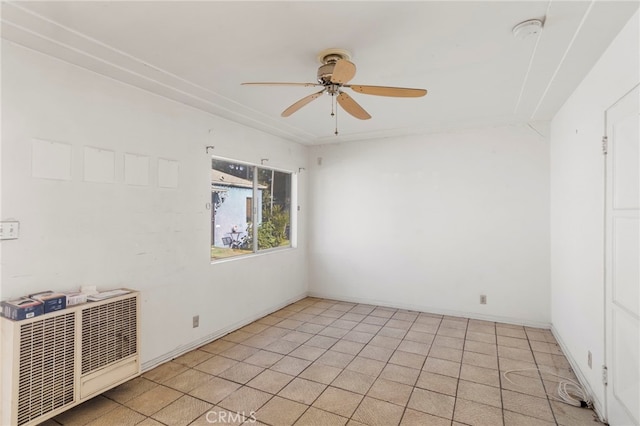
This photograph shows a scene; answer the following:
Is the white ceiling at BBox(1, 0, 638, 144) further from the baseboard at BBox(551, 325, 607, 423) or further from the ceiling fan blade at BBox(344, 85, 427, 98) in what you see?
the baseboard at BBox(551, 325, 607, 423)

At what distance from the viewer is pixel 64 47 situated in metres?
2.17

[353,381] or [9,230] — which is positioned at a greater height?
[9,230]

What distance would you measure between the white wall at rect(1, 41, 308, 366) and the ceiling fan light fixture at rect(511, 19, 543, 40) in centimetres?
287

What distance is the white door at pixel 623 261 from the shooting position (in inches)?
70.9

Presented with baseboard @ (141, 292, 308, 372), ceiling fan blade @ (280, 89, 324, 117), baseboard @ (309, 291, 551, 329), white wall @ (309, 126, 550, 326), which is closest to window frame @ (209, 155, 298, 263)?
white wall @ (309, 126, 550, 326)

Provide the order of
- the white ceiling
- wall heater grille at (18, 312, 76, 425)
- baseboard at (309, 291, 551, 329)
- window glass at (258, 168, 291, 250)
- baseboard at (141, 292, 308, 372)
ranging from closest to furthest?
the white ceiling, wall heater grille at (18, 312, 76, 425), baseboard at (141, 292, 308, 372), baseboard at (309, 291, 551, 329), window glass at (258, 168, 291, 250)

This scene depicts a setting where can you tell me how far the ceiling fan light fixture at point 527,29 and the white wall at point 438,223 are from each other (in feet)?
7.69

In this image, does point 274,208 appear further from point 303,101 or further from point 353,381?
point 353,381

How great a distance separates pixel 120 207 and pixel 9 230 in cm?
72

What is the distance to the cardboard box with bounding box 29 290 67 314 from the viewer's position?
2002 millimetres

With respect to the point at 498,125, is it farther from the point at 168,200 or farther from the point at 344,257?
the point at 168,200

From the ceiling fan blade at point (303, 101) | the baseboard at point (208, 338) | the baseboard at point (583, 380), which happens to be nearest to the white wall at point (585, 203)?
the baseboard at point (583, 380)

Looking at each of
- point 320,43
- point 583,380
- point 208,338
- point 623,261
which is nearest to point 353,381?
point 208,338

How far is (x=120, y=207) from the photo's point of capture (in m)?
2.69
